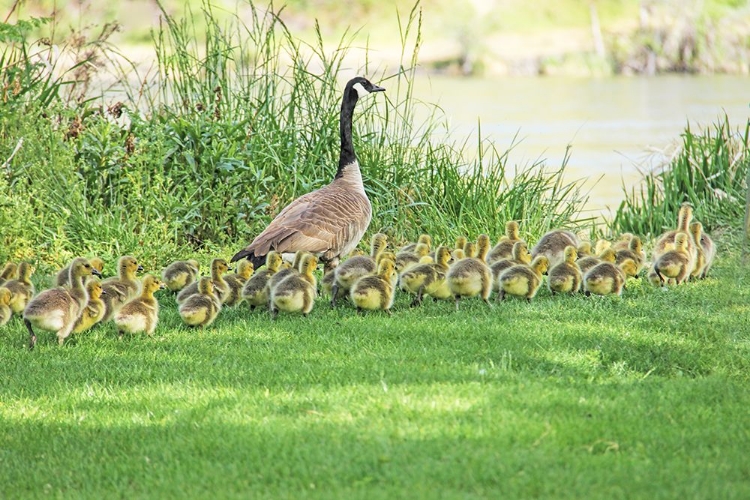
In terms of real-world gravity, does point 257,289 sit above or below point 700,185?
below

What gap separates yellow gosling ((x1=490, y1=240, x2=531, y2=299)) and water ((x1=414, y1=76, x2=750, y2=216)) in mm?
6113

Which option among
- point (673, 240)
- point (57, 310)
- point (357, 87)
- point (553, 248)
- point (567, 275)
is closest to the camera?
point (57, 310)

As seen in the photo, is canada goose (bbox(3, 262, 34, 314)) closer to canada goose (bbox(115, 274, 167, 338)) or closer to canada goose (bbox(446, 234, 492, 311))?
canada goose (bbox(115, 274, 167, 338))

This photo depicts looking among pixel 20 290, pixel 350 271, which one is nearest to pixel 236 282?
pixel 350 271

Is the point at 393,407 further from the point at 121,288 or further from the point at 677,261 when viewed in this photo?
the point at 677,261

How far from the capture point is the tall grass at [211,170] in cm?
973

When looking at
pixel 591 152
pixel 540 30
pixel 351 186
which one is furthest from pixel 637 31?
pixel 351 186

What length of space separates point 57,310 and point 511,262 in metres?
3.56

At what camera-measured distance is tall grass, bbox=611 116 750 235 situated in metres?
11.2

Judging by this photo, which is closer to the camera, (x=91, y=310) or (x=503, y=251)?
(x=91, y=310)

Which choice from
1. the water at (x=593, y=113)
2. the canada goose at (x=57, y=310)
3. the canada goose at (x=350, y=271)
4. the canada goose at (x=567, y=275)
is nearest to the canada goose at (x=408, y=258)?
the canada goose at (x=350, y=271)

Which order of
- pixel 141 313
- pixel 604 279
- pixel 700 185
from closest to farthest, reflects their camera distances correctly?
pixel 141 313, pixel 604 279, pixel 700 185

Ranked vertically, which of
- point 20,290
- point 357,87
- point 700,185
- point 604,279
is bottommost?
point 20,290

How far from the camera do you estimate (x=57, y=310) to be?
6598mm
